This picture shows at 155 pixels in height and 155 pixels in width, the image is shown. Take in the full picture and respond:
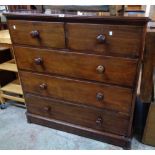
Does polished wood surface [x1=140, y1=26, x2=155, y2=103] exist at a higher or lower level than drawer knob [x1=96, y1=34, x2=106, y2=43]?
→ lower

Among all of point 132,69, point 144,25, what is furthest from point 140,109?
point 144,25

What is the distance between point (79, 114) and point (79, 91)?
0.23 meters

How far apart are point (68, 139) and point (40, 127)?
0.31 meters

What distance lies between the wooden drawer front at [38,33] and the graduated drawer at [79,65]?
57 mm

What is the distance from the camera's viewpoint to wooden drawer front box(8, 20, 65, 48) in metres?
1.21

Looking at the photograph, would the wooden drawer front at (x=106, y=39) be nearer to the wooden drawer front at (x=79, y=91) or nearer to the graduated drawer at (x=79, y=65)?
the graduated drawer at (x=79, y=65)

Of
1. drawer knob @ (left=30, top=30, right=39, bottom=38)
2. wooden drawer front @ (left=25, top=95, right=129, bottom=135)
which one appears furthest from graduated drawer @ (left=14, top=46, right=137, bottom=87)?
wooden drawer front @ (left=25, top=95, right=129, bottom=135)

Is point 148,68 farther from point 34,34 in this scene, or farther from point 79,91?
point 34,34

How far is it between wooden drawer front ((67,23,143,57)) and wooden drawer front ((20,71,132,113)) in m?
0.26

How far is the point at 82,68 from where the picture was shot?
126cm

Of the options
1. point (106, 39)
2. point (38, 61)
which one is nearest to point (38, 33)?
point (38, 61)

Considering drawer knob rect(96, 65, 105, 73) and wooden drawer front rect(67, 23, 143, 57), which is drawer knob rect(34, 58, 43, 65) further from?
drawer knob rect(96, 65, 105, 73)

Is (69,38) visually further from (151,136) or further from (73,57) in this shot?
(151,136)

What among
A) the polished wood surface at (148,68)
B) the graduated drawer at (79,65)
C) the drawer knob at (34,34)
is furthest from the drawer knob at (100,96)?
the drawer knob at (34,34)
